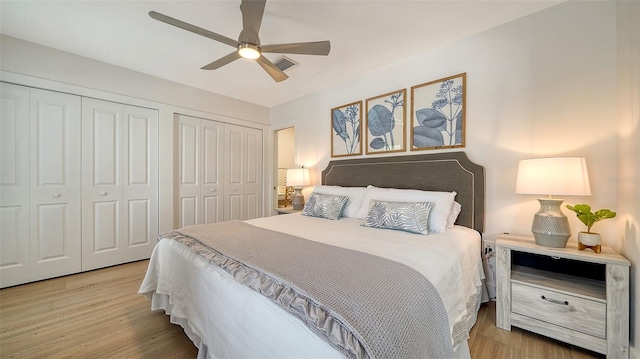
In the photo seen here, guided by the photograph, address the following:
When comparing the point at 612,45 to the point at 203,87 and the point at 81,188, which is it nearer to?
the point at 203,87

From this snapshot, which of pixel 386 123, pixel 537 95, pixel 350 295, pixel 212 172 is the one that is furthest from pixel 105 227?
pixel 537 95

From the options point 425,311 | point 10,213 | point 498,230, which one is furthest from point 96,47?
point 498,230

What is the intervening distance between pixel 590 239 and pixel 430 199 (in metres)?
0.99

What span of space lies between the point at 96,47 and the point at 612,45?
4547 millimetres

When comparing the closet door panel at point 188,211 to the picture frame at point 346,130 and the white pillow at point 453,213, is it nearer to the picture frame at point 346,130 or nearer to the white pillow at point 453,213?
the picture frame at point 346,130

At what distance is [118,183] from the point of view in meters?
2.95

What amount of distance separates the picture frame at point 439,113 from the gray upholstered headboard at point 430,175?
0.48 ft

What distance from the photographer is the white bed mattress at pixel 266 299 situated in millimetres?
908

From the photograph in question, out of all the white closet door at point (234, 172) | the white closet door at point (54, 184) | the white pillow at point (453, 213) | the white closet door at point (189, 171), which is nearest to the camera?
the white pillow at point (453, 213)

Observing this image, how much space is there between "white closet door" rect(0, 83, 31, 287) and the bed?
1736mm

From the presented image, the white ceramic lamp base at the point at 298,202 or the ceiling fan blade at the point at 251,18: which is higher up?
the ceiling fan blade at the point at 251,18

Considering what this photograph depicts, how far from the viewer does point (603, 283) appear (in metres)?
1.63

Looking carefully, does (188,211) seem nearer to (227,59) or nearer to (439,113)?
(227,59)

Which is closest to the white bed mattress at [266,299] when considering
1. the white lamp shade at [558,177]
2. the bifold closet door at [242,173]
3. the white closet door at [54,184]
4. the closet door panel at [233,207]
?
the white lamp shade at [558,177]
